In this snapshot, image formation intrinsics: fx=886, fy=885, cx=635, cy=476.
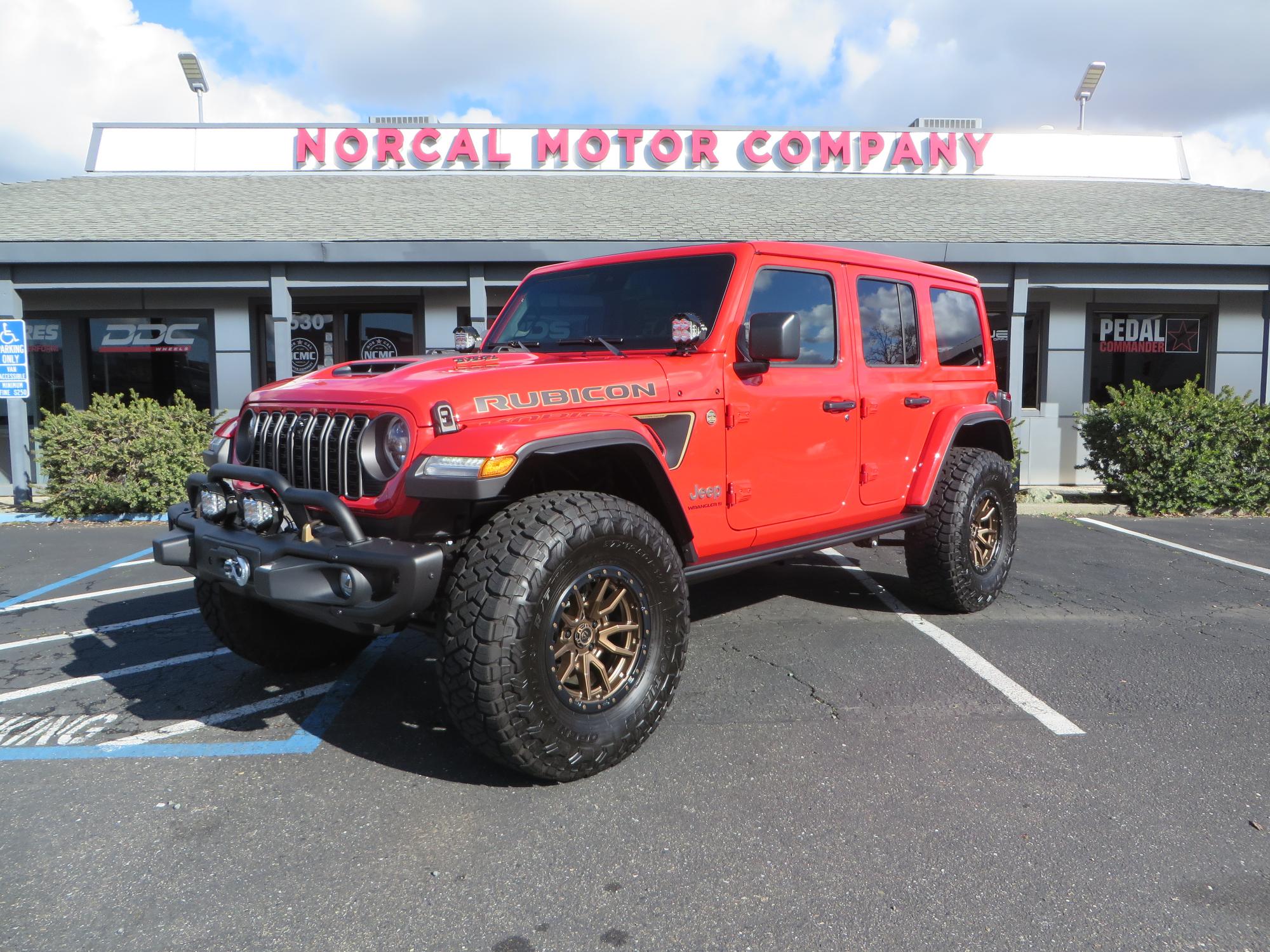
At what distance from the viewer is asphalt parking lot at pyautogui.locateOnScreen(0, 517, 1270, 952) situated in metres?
2.40

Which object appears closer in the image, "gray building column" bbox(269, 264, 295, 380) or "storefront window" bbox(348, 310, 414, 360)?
"gray building column" bbox(269, 264, 295, 380)

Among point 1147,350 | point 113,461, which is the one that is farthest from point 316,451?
point 1147,350

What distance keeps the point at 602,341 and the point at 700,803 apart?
6.59 feet

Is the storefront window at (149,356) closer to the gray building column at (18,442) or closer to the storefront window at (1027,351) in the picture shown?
the gray building column at (18,442)

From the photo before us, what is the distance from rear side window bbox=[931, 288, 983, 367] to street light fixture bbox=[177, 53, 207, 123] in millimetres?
17664

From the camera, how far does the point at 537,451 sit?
3.06 metres

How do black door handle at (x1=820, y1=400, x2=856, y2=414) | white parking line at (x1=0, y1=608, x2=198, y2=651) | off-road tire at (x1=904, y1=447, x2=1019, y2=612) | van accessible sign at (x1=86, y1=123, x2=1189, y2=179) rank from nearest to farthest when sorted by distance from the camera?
1. black door handle at (x1=820, y1=400, x2=856, y2=414)
2. white parking line at (x1=0, y1=608, x2=198, y2=651)
3. off-road tire at (x1=904, y1=447, x2=1019, y2=612)
4. van accessible sign at (x1=86, y1=123, x2=1189, y2=179)

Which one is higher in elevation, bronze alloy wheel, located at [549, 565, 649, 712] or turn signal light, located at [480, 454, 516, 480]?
turn signal light, located at [480, 454, 516, 480]

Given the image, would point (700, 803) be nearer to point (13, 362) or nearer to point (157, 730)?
point (157, 730)

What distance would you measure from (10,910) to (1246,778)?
403 cm

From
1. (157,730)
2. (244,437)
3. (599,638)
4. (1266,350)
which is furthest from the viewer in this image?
(1266,350)

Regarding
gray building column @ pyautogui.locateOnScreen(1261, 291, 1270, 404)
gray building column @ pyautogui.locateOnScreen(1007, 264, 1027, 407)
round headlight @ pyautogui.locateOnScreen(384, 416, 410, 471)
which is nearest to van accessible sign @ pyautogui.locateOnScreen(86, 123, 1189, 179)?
gray building column @ pyautogui.locateOnScreen(1261, 291, 1270, 404)

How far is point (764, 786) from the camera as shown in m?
3.17

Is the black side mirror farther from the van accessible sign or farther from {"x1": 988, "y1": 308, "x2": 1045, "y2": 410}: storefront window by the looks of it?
the van accessible sign
